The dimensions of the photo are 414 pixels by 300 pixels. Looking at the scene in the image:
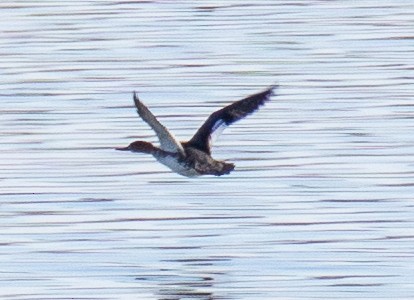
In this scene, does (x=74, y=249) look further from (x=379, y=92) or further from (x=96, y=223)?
(x=379, y=92)

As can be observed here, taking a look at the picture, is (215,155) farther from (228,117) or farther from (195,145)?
(195,145)

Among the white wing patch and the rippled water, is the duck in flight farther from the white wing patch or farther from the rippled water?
the rippled water

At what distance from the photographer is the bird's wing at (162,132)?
14.7 meters

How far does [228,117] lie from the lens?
15617 mm

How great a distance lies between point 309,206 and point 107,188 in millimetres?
1903

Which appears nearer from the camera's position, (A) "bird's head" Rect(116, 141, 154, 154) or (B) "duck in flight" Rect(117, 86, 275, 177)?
(B) "duck in flight" Rect(117, 86, 275, 177)

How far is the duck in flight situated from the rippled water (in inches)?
24.3

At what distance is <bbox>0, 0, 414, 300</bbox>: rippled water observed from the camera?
572 inches

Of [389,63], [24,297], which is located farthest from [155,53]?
[24,297]

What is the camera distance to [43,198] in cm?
1681

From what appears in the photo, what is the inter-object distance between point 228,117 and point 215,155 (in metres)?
3.26

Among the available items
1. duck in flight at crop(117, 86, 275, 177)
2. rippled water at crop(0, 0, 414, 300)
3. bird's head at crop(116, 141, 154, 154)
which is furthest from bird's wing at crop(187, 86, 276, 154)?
rippled water at crop(0, 0, 414, 300)

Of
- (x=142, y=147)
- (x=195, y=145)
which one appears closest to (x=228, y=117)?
(x=195, y=145)

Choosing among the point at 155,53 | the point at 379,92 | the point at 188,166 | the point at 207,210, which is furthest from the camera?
the point at 155,53
